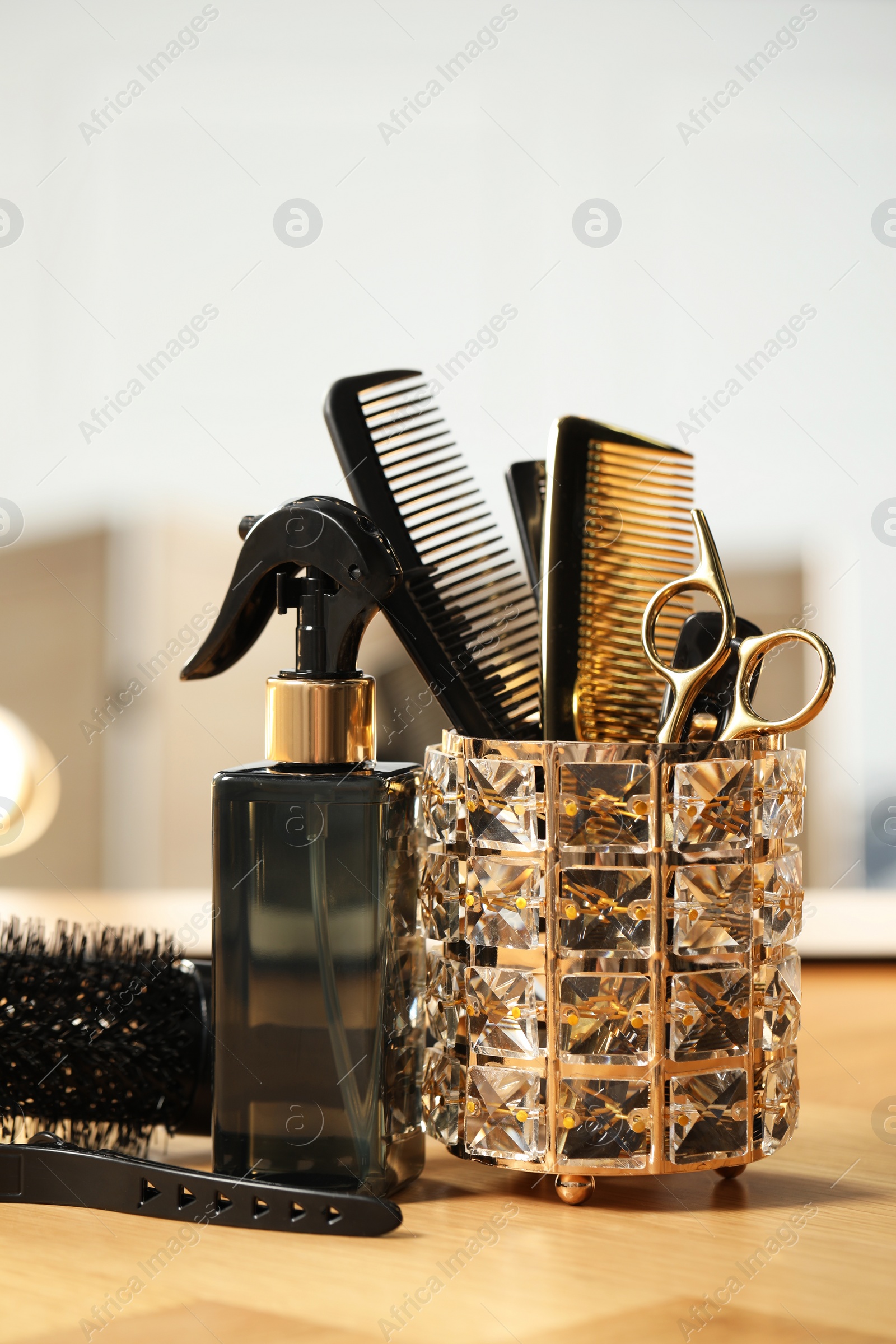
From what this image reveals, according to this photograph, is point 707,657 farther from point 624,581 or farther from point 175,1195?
point 175,1195

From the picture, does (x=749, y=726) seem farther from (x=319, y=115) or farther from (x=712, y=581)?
(x=319, y=115)

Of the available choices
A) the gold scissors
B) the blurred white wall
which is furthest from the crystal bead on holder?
the blurred white wall

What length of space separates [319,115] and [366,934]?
0.62 m

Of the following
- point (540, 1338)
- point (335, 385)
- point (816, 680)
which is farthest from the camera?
point (816, 680)

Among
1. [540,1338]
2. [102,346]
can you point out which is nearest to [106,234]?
[102,346]

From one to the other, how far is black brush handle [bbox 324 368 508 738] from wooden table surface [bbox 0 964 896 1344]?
0.14m

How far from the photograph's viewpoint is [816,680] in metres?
0.71

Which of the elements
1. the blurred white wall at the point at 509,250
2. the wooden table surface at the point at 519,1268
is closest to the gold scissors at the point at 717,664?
the wooden table surface at the point at 519,1268

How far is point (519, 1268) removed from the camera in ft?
0.92

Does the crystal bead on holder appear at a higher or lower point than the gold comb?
lower

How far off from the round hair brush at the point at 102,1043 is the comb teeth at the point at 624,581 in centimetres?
16

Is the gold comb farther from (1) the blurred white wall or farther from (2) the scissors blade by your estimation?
(1) the blurred white wall

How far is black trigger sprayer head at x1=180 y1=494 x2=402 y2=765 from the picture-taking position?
0.32 meters

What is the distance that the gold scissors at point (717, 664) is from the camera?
0.32 m
